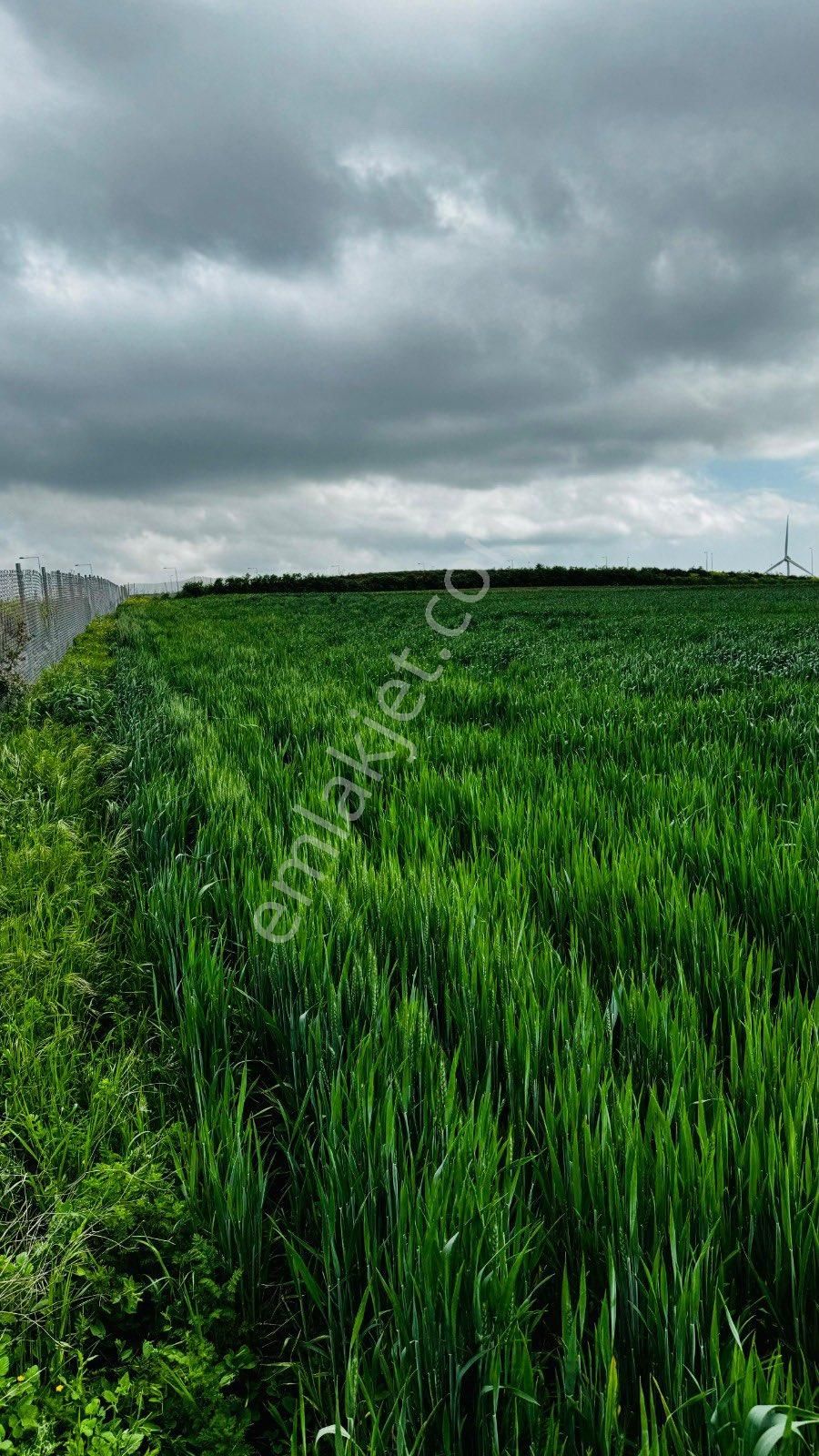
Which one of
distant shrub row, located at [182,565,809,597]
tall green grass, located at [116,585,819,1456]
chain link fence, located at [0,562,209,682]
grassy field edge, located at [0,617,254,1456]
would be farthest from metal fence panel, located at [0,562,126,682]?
distant shrub row, located at [182,565,809,597]

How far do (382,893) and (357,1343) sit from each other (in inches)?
59.9

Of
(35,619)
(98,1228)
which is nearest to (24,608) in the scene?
(35,619)

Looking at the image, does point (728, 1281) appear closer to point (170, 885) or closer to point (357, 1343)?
point (357, 1343)

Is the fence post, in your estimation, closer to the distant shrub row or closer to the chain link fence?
the chain link fence

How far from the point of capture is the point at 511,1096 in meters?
1.64

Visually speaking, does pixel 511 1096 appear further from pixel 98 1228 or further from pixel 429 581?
pixel 429 581

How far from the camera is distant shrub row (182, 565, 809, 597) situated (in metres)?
64.6

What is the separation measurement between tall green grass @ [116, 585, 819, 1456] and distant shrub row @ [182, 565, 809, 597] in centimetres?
5964

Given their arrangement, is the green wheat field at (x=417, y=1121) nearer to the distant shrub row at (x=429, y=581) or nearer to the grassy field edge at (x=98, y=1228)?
the grassy field edge at (x=98, y=1228)

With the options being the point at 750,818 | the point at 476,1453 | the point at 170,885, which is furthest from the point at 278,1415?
the point at 750,818

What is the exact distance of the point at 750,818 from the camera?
334 centimetres

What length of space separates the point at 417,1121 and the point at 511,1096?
208mm

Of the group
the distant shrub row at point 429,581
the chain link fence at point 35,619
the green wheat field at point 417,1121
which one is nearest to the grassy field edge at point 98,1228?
the green wheat field at point 417,1121

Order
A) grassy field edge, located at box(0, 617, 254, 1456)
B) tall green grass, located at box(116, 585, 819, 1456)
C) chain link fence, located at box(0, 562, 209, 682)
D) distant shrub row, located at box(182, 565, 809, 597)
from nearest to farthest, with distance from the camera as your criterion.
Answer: tall green grass, located at box(116, 585, 819, 1456), grassy field edge, located at box(0, 617, 254, 1456), chain link fence, located at box(0, 562, 209, 682), distant shrub row, located at box(182, 565, 809, 597)
